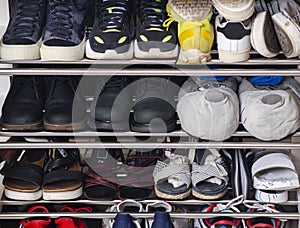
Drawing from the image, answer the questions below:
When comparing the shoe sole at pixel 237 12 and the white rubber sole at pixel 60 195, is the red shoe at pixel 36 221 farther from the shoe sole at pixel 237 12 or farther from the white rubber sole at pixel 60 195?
the shoe sole at pixel 237 12

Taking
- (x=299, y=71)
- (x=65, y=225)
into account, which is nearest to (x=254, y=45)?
(x=299, y=71)

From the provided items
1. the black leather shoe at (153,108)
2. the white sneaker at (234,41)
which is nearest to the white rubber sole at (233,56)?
the white sneaker at (234,41)

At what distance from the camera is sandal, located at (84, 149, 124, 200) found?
1669 mm

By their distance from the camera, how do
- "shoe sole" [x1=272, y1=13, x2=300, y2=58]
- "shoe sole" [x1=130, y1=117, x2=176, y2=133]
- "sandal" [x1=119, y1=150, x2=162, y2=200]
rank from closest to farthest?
1. "shoe sole" [x1=272, y1=13, x2=300, y2=58]
2. "shoe sole" [x1=130, y1=117, x2=176, y2=133]
3. "sandal" [x1=119, y1=150, x2=162, y2=200]

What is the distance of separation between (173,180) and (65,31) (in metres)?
0.48

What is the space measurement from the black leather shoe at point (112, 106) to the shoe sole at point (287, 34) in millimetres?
425

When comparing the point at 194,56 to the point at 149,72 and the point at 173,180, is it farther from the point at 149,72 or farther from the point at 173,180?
the point at 173,180

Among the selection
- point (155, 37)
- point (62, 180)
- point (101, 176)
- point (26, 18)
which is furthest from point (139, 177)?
point (26, 18)

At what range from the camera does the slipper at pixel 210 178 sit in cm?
162

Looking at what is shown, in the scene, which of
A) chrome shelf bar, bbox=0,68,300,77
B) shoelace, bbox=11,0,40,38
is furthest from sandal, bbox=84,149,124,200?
shoelace, bbox=11,0,40,38

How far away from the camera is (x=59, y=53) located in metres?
1.48

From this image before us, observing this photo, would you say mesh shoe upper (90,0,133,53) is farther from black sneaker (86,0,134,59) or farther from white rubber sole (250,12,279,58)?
white rubber sole (250,12,279,58)

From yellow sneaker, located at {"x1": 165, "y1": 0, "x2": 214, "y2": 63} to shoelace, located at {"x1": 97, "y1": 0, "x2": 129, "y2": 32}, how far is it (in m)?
0.13

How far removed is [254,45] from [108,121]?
41cm
